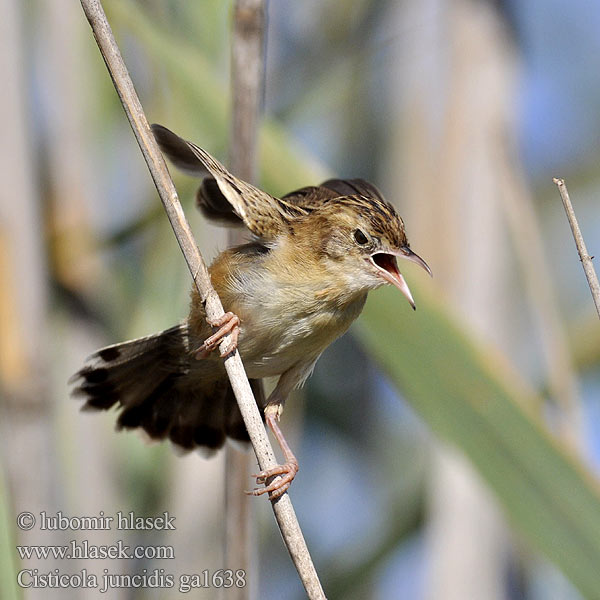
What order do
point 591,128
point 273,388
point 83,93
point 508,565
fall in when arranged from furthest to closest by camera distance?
point 591,128, point 508,565, point 83,93, point 273,388

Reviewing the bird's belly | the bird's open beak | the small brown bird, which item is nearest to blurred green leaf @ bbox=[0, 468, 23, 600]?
the small brown bird

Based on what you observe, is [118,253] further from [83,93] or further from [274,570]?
[274,570]

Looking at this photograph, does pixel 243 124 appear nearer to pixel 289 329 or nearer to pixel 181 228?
pixel 181 228

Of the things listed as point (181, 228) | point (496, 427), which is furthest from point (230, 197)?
point (496, 427)

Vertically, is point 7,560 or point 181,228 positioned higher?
point 181,228

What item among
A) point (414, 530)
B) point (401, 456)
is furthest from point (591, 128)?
point (414, 530)

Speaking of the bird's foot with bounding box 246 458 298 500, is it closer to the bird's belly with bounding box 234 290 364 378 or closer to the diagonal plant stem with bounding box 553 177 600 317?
the bird's belly with bounding box 234 290 364 378
